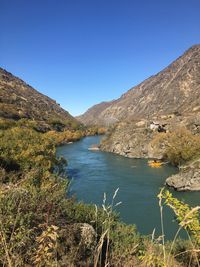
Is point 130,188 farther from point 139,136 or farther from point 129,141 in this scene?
point 139,136

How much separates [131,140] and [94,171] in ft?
99.1

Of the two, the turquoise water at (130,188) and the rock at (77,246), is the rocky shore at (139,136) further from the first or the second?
the rock at (77,246)

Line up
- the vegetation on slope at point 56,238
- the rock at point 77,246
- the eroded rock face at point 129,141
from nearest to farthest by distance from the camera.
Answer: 1. the vegetation on slope at point 56,238
2. the rock at point 77,246
3. the eroded rock face at point 129,141

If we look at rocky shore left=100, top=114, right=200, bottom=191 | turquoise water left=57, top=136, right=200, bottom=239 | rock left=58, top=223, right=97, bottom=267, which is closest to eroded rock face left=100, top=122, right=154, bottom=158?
rocky shore left=100, top=114, right=200, bottom=191

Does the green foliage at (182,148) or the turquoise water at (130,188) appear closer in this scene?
the turquoise water at (130,188)

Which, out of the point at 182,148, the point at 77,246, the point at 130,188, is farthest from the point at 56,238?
the point at 182,148

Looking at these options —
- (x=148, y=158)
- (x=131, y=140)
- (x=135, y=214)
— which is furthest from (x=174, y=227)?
(x=131, y=140)

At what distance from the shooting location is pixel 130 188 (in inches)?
1447

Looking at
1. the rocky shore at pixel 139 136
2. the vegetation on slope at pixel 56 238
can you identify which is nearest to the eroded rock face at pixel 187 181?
the rocky shore at pixel 139 136

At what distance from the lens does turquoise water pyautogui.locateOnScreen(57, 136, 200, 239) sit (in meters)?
26.1

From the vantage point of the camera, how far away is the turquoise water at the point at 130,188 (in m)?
26.1

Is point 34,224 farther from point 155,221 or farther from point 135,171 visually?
point 135,171

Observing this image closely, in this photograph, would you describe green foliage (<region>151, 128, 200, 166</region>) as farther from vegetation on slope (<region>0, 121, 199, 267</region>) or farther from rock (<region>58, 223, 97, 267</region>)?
rock (<region>58, 223, 97, 267</region>)

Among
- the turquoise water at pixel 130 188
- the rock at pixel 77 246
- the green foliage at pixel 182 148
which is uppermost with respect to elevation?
the rock at pixel 77 246
